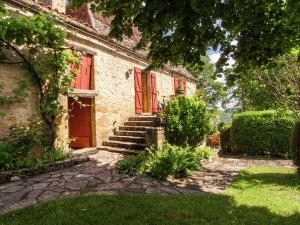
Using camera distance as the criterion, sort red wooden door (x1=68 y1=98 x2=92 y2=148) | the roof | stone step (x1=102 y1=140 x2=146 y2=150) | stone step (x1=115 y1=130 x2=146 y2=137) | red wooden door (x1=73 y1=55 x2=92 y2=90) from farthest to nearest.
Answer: red wooden door (x1=68 y1=98 x2=92 y2=148) → stone step (x1=115 y1=130 x2=146 y2=137) → red wooden door (x1=73 y1=55 x2=92 y2=90) → stone step (x1=102 y1=140 x2=146 y2=150) → the roof

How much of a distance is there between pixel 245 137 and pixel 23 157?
381 inches

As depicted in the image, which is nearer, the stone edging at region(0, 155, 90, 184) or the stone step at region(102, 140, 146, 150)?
the stone edging at region(0, 155, 90, 184)

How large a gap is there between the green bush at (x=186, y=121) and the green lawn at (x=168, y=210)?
148 inches

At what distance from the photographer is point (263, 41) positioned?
4.42m

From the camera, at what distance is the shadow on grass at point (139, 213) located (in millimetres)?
4008

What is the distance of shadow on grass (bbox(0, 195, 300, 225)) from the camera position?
158 inches

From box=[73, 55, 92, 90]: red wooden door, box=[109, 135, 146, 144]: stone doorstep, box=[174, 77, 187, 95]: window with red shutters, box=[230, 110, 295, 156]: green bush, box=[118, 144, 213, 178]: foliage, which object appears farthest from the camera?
box=[174, 77, 187, 95]: window with red shutters

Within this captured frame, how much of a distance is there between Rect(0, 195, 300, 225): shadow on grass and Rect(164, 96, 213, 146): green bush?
4.32 meters

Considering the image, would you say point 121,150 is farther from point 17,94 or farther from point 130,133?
point 17,94

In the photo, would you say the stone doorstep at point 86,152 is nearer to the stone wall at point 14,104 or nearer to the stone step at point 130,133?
the stone step at point 130,133

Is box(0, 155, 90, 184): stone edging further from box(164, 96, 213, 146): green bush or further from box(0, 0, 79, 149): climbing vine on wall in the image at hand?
box(164, 96, 213, 146): green bush

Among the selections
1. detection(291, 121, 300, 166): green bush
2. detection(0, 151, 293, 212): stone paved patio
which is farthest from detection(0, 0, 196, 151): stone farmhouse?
detection(291, 121, 300, 166): green bush

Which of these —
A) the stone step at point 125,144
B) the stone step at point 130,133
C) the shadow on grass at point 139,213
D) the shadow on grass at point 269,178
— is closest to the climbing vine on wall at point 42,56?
the stone step at point 125,144

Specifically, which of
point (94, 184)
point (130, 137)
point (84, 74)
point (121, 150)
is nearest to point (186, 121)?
point (130, 137)
